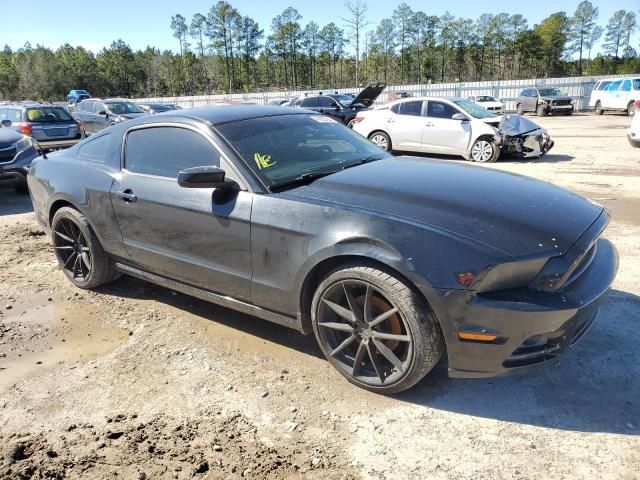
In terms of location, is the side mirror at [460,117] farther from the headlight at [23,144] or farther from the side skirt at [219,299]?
the side skirt at [219,299]

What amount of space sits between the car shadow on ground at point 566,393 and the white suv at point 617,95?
2554 cm

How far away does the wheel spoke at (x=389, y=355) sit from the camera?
2.79 m

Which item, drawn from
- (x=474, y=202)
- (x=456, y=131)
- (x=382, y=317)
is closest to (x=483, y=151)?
(x=456, y=131)

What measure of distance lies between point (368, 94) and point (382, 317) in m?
18.6

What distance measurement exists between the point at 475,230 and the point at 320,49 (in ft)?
316

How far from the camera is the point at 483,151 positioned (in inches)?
473

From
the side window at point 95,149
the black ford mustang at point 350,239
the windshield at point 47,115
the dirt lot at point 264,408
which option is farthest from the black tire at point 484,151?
the windshield at point 47,115

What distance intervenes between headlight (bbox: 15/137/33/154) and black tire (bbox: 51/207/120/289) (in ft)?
15.6

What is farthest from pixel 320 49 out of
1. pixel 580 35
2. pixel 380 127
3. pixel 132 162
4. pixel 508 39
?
pixel 132 162

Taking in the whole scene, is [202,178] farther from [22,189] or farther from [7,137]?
[22,189]

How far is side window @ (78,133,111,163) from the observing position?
14.2 ft

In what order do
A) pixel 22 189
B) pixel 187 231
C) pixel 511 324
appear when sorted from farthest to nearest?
1. pixel 22 189
2. pixel 187 231
3. pixel 511 324

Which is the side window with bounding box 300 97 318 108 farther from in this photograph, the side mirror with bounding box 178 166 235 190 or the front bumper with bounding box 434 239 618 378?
the front bumper with bounding box 434 239 618 378

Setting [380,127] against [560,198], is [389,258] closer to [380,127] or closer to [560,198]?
[560,198]
